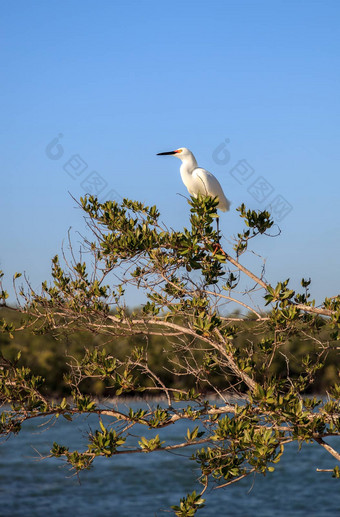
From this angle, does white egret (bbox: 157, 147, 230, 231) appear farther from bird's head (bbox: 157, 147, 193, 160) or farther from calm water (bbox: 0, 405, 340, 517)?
calm water (bbox: 0, 405, 340, 517)

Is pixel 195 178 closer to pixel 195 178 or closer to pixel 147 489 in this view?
pixel 195 178

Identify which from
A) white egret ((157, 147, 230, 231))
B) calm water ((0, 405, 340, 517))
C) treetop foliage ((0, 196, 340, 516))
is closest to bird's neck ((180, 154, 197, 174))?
white egret ((157, 147, 230, 231))

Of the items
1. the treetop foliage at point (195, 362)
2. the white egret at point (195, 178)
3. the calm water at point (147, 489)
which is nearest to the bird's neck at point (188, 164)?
the white egret at point (195, 178)

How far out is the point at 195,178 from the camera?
23.9 ft

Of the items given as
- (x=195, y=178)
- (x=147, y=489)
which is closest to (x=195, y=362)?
(x=195, y=178)

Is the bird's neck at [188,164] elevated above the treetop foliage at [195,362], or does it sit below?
above

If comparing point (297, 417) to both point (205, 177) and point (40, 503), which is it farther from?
point (40, 503)

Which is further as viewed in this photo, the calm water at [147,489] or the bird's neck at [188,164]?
the calm water at [147,489]

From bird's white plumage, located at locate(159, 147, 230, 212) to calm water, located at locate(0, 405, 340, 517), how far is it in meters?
4.52

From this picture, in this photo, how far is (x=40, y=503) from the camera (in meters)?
10.5

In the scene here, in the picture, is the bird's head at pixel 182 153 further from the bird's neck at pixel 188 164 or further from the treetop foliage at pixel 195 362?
the treetop foliage at pixel 195 362

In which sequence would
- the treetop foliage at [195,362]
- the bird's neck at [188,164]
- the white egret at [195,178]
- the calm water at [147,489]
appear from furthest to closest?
the calm water at [147,489]
the bird's neck at [188,164]
the white egret at [195,178]
the treetop foliage at [195,362]

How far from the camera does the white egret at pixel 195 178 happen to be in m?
7.24

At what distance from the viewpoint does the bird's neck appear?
7.39 m
